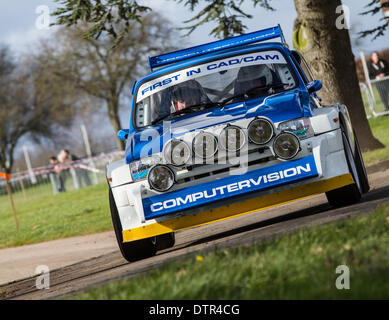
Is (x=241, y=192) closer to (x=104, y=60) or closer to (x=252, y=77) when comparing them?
(x=252, y=77)

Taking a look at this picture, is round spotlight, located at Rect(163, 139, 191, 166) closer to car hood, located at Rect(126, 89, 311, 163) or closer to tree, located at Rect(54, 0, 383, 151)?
car hood, located at Rect(126, 89, 311, 163)

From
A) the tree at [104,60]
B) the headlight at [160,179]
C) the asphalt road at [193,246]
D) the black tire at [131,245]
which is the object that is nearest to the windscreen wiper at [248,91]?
the headlight at [160,179]

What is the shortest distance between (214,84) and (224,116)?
1182mm

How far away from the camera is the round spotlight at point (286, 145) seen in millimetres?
6402

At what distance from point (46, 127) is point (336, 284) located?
53.6 meters

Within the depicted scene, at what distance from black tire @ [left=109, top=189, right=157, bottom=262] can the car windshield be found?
4.28 ft

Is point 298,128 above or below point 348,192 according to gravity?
above

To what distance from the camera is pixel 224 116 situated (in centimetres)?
675

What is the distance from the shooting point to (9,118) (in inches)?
2089

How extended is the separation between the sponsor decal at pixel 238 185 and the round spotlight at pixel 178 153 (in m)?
0.27

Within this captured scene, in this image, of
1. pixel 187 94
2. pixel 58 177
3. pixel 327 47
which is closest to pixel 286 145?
pixel 187 94

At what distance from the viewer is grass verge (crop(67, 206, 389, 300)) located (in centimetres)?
350
